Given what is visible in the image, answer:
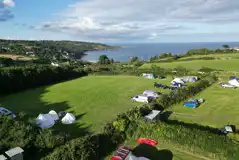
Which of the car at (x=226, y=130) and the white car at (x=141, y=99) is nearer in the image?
the car at (x=226, y=130)

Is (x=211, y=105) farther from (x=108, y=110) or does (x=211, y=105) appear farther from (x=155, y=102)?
(x=108, y=110)

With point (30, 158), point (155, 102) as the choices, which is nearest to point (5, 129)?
point (30, 158)

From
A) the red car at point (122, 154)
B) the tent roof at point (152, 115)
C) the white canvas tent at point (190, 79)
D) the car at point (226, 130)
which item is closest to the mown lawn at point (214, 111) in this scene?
the car at point (226, 130)

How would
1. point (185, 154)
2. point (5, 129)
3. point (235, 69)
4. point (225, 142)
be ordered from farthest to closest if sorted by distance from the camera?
point (235, 69) → point (5, 129) → point (185, 154) → point (225, 142)

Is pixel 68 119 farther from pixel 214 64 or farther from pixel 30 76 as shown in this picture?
pixel 214 64

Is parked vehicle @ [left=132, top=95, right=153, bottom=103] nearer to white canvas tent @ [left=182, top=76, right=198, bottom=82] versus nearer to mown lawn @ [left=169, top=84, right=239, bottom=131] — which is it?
mown lawn @ [left=169, top=84, right=239, bottom=131]

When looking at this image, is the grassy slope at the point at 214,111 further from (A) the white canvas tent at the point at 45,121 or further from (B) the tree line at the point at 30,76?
(B) the tree line at the point at 30,76
